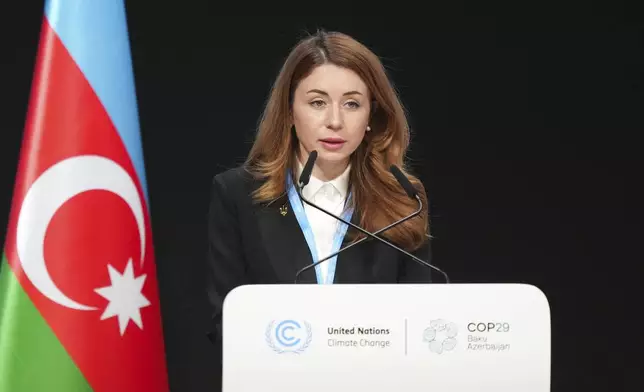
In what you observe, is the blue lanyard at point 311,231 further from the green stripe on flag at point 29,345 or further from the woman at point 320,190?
the green stripe on flag at point 29,345

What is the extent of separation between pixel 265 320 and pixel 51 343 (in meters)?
1.01

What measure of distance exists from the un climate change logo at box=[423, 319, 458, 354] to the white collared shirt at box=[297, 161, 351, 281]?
51 centimetres

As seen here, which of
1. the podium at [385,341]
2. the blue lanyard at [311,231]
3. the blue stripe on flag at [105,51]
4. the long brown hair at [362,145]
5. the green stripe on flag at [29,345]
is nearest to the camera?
the podium at [385,341]

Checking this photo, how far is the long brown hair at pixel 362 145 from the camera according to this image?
1744 millimetres

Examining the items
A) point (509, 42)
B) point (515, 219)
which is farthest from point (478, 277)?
point (509, 42)

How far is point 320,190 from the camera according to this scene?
70.3 inches

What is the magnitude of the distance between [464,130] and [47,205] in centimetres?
157

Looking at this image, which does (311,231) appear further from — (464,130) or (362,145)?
(464,130)

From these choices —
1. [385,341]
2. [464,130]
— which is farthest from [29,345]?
[464,130]

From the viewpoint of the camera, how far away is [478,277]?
2.96m

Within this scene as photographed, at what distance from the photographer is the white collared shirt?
1685 mm

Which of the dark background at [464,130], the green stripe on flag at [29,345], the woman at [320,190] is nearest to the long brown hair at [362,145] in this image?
the woman at [320,190]

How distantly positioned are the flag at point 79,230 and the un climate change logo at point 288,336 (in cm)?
97

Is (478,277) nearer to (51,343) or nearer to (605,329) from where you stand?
(605,329)
